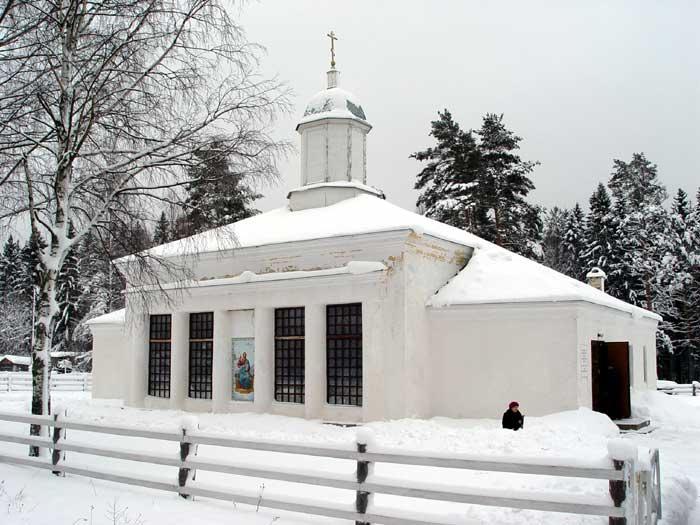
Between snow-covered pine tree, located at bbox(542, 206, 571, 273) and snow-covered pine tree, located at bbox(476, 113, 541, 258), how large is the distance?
12.1 m

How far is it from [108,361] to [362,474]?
23699 mm

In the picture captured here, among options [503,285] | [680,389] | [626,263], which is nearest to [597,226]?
[626,263]

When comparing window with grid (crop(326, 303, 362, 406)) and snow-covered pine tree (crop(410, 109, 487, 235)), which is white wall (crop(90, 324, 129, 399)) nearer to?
window with grid (crop(326, 303, 362, 406))

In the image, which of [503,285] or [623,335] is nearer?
[503,285]

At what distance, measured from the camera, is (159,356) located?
78.5 feet

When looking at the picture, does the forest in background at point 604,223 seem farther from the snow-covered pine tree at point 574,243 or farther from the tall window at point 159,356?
the tall window at point 159,356

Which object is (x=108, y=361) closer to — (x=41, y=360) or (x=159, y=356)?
(x=159, y=356)

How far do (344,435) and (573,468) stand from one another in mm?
10211

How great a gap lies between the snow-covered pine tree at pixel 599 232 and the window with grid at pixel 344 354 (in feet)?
113

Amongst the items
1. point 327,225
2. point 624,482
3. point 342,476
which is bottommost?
point 342,476

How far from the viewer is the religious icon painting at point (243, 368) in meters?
21.2

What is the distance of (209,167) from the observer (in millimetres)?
12734

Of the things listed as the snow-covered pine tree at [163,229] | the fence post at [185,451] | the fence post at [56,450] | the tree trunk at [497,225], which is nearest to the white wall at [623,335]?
the snow-covered pine tree at [163,229]

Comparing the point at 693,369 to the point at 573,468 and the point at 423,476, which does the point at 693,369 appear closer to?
the point at 423,476
